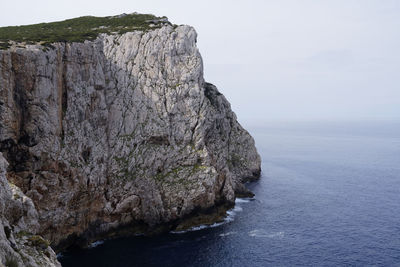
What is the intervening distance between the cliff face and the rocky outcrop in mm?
20921

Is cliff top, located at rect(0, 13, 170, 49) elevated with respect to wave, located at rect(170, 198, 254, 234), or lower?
elevated

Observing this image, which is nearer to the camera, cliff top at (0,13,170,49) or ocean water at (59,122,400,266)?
ocean water at (59,122,400,266)

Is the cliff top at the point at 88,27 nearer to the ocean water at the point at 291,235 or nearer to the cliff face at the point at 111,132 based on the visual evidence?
the cliff face at the point at 111,132

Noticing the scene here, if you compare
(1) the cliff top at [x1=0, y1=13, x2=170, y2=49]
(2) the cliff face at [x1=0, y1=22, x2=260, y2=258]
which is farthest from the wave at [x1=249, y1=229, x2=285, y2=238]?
(1) the cliff top at [x1=0, y1=13, x2=170, y2=49]

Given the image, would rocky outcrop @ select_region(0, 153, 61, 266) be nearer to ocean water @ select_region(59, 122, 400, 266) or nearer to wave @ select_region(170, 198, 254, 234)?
ocean water @ select_region(59, 122, 400, 266)

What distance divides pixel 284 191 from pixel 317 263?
147ft

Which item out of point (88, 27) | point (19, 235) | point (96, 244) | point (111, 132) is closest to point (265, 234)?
point (96, 244)

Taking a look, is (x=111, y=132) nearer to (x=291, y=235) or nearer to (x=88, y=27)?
(x=88, y=27)

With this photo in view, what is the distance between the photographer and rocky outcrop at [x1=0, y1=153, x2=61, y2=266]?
20.2 meters

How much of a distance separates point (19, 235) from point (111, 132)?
45961 millimetres

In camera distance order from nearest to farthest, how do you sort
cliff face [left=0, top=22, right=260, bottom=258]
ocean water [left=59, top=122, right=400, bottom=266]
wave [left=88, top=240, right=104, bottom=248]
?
cliff face [left=0, top=22, right=260, bottom=258] → ocean water [left=59, top=122, right=400, bottom=266] → wave [left=88, top=240, right=104, bottom=248]

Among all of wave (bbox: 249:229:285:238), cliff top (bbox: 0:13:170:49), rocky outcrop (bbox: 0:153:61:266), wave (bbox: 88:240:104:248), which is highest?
cliff top (bbox: 0:13:170:49)

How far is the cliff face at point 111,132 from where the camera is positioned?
53906 millimetres

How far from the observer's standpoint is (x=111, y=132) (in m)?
70.7
